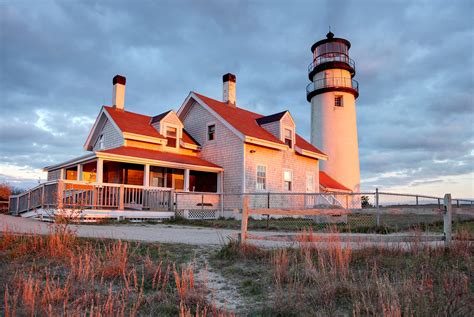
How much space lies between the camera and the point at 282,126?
23797 mm

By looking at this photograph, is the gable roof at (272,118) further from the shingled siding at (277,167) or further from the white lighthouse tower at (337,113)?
the white lighthouse tower at (337,113)

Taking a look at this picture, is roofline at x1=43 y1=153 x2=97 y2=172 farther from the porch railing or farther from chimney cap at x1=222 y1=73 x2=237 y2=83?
chimney cap at x1=222 y1=73 x2=237 y2=83

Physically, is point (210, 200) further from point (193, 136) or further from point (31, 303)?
point (31, 303)

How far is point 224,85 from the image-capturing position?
2634 cm

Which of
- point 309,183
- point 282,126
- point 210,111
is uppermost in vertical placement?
point 210,111

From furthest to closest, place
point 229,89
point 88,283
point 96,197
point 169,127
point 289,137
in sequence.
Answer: point 229,89 < point 289,137 < point 169,127 < point 96,197 < point 88,283

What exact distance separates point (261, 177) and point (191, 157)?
4.30m

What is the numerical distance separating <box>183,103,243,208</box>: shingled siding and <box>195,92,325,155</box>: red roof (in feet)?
1.75

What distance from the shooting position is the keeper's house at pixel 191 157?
732 inches

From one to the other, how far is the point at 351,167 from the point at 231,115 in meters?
11.3

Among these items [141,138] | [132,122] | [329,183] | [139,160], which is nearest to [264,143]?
[141,138]

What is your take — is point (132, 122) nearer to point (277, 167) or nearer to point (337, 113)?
point (277, 167)

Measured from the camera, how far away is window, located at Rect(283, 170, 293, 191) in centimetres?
2390

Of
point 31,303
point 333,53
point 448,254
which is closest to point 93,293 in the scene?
point 31,303
